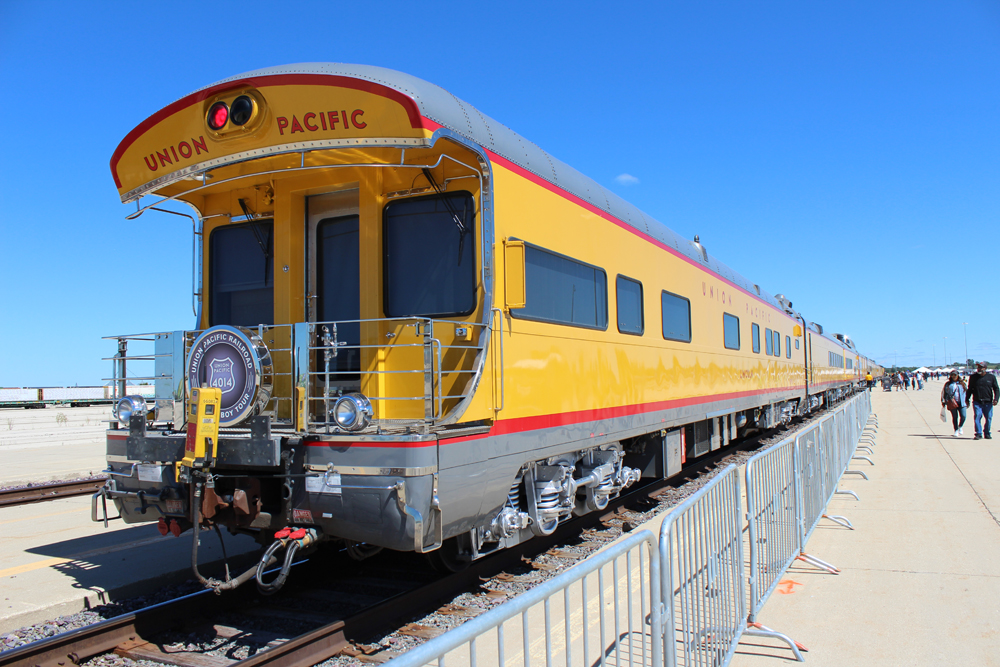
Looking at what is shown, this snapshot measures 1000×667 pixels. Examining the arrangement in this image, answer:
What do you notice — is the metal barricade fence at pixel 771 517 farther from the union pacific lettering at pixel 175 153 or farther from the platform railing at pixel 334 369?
the union pacific lettering at pixel 175 153

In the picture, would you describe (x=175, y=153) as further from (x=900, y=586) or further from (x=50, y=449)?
(x=50, y=449)

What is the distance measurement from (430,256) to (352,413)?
1.50 m

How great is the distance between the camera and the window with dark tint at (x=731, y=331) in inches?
456

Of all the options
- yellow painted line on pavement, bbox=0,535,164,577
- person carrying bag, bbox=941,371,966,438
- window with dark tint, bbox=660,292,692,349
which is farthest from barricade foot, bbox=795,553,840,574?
person carrying bag, bbox=941,371,966,438

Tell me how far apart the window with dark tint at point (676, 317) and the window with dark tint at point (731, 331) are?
2151 millimetres

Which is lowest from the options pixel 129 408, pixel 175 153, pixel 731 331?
pixel 129 408

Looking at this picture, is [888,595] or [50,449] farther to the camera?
[50,449]

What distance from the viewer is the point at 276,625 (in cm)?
492

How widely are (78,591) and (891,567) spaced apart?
6.49m

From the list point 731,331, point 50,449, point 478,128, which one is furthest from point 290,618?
point 50,449

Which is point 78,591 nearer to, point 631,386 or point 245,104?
point 245,104

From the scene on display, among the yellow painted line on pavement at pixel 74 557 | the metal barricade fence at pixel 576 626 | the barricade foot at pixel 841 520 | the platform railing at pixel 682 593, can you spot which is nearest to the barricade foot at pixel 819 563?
the platform railing at pixel 682 593

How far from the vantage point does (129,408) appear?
5.29m

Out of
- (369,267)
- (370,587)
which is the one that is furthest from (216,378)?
(370,587)
